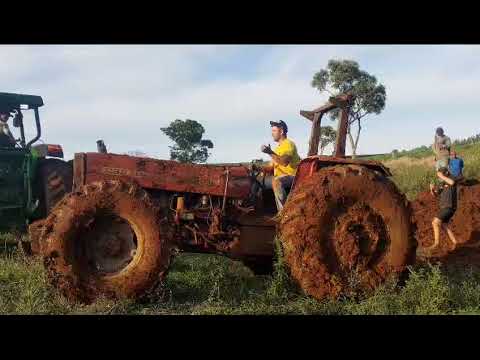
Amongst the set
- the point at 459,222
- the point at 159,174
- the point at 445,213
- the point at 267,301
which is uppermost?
the point at 159,174

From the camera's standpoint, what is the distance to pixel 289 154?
6.13 meters

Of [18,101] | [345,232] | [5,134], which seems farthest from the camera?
[18,101]

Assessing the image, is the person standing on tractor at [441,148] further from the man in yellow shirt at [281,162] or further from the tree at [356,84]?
the tree at [356,84]

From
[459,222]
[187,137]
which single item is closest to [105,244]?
[459,222]

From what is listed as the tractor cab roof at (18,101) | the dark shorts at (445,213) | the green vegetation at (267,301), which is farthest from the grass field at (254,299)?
the tractor cab roof at (18,101)

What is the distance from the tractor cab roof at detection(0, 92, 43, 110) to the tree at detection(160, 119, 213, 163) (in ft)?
48.6

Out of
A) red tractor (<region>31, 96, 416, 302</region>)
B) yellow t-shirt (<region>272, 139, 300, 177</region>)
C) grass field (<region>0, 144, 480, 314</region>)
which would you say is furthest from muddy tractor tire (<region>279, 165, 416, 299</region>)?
yellow t-shirt (<region>272, 139, 300, 177</region>)

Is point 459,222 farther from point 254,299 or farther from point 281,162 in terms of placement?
point 254,299

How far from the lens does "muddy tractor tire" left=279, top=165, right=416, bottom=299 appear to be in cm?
513

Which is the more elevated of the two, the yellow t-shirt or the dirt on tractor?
the yellow t-shirt

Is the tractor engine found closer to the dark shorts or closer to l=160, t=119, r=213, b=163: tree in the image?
the dark shorts

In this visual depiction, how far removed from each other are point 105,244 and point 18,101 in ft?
16.3

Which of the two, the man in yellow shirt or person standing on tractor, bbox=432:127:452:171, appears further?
person standing on tractor, bbox=432:127:452:171

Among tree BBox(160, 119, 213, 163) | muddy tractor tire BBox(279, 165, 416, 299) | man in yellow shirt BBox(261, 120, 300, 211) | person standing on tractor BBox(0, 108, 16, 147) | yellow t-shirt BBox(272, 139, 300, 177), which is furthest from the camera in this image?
tree BBox(160, 119, 213, 163)
